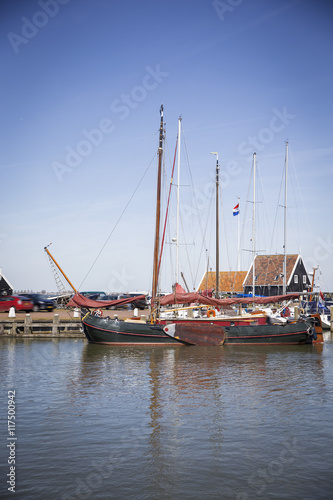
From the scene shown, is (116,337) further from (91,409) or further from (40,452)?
(40,452)

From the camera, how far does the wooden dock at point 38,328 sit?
3309cm

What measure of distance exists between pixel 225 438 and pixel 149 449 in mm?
2005

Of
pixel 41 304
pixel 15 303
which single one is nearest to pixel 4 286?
pixel 41 304

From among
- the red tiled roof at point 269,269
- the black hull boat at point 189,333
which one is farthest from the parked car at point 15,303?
the red tiled roof at point 269,269

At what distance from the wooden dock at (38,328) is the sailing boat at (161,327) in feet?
10.4

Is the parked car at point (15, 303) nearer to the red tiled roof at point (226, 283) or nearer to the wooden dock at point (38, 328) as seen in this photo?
the wooden dock at point (38, 328)

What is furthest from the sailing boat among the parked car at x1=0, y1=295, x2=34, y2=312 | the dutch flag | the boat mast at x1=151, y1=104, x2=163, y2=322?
the dutch flag

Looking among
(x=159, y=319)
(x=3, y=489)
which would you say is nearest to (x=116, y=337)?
(x=159, y=319)

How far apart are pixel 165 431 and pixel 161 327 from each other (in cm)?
1806

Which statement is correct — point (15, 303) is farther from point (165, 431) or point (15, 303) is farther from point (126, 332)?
point (165, 431)

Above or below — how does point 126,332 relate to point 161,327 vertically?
below

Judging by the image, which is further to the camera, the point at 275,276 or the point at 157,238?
the point at 275,276

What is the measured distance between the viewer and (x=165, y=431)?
12148 mm

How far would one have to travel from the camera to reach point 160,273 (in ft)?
107
